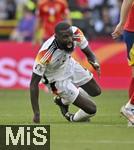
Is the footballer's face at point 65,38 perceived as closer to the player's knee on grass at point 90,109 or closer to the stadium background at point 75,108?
the player's knee on grass at point 90,109

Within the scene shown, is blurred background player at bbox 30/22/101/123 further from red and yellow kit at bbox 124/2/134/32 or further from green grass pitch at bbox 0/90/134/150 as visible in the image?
red and yellow kit at bbox 124/2/134/32

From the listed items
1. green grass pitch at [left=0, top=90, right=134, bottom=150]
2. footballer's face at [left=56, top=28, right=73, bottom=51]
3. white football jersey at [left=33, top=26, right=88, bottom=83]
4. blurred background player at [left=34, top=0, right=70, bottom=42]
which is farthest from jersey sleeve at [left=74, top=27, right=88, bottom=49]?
blurred background player at [left=34, top=0, right=70, bottom=42]

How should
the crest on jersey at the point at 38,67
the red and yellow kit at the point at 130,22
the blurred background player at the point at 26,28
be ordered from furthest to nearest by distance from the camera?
the blurred background player at the point at 26,28, the red and yellow kit at the point at 130,22, the crest on jersey at the point at 38,67

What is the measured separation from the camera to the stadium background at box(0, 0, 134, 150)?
468 inches

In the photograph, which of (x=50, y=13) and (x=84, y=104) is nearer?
(x=84, y=104)

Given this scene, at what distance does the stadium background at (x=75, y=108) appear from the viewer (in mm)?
11891

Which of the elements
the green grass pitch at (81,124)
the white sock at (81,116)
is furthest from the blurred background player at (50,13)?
the white sock at (81,116)

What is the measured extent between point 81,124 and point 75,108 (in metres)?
3.31

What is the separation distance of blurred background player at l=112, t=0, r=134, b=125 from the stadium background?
26 cm

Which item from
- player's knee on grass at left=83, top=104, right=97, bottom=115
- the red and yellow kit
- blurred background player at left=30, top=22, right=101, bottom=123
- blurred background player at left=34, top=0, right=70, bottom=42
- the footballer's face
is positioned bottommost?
blurred background player at left=34, top=0, right=70, bottom=42

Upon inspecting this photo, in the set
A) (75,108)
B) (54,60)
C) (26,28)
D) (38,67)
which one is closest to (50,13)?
(26,28)

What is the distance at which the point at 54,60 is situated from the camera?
544 inches

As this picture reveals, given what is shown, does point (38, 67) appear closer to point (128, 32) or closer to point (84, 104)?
point (84, 104)

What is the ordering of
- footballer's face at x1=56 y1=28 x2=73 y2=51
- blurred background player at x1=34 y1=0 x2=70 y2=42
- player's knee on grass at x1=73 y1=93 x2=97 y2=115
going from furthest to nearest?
blurred background player at x1=34 y1=0 x2=70 y2=42
player's knee on grass at x1=73 y1=93 x2=97 y2=115
footballer's face at x1=56 y1=28 x2=73 y2=51
